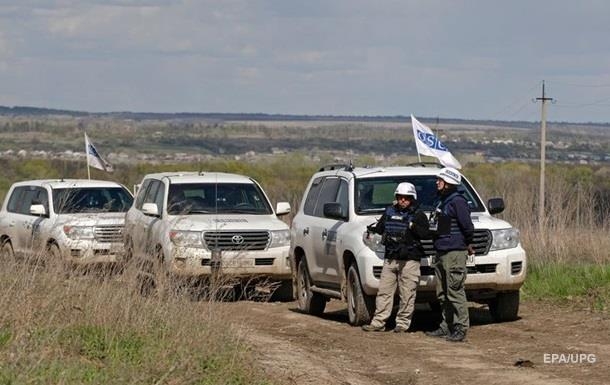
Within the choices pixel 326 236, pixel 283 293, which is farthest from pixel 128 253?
pixel 326 236

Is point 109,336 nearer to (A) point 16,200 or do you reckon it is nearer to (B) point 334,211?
(B) point 334,211

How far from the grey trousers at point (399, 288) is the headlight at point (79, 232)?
319 inches

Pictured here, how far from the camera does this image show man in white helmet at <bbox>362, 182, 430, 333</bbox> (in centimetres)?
1496

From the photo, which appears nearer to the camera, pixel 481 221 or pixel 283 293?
pixel 481 221

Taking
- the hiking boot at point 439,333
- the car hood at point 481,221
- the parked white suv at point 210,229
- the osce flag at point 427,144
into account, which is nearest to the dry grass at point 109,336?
the hiking boot at point 439,333

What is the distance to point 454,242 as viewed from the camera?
47.6 feet

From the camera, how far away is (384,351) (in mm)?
13836

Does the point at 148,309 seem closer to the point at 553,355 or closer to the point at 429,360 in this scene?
the point at 429,360

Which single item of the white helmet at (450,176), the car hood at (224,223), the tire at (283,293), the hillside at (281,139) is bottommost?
the hillside at (281,139)

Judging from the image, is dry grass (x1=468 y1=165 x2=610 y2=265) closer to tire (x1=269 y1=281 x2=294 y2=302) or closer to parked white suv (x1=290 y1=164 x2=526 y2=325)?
tire (x1=269 y1=281 x2=294 y2=302)

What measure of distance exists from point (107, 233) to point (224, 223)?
A: 408 cm

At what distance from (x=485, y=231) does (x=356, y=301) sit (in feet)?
5.50

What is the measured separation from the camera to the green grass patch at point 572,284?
706 inches

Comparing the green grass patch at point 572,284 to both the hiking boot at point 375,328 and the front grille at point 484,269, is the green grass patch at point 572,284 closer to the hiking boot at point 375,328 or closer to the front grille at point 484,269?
the front grille at point 484,269
